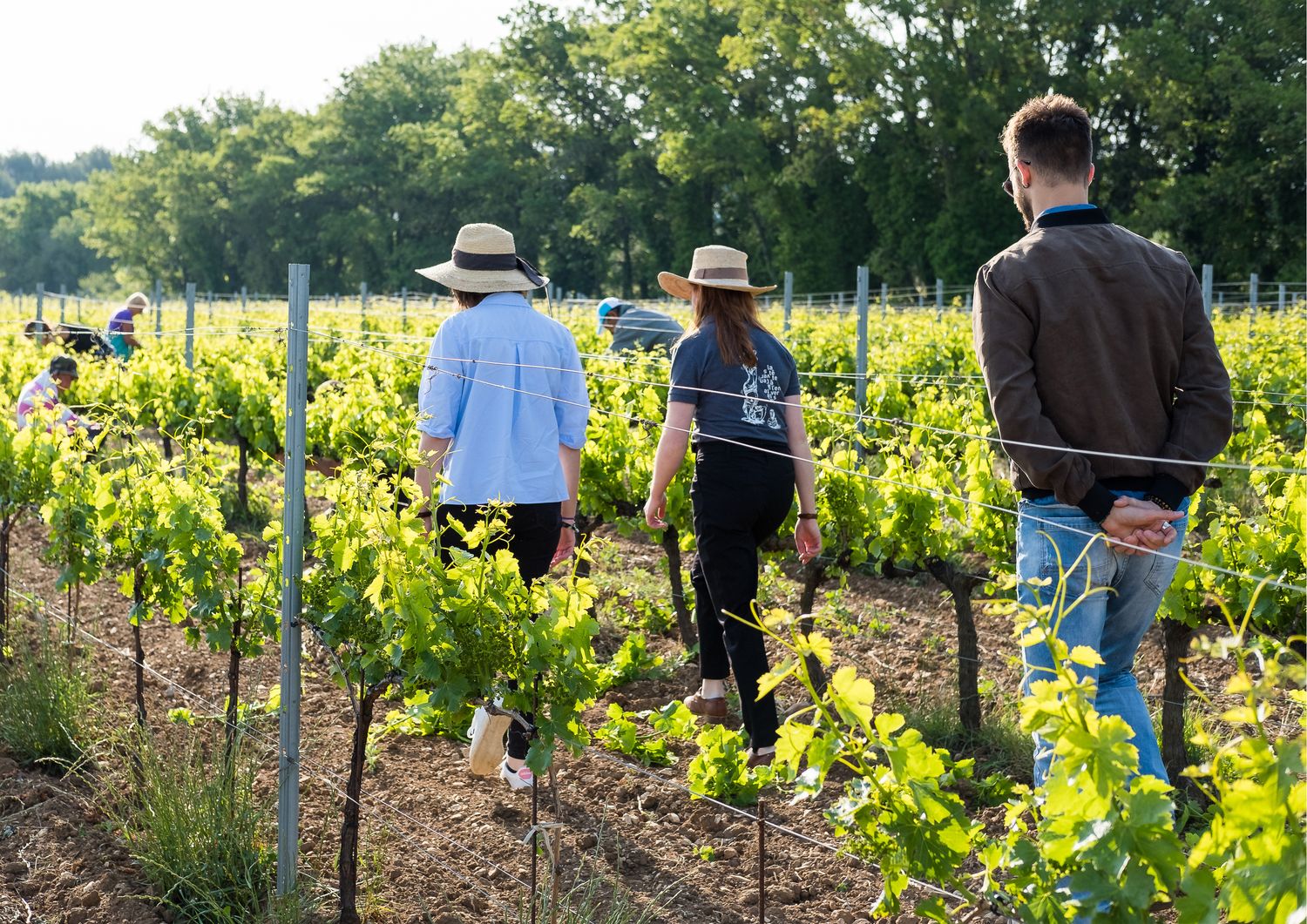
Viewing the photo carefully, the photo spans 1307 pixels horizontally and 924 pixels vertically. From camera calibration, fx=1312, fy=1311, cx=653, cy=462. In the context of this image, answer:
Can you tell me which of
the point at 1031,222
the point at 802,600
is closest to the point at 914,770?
the point at 1031,222

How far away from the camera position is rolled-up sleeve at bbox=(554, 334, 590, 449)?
4.07m

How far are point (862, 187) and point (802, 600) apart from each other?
3792cm

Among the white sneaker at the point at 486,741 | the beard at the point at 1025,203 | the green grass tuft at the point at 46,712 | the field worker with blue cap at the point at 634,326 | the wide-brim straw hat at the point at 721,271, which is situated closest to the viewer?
the beard at the point at 1025,203

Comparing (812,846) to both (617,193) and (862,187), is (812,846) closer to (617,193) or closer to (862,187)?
(862,187)

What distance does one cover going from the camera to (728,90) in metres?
44.6

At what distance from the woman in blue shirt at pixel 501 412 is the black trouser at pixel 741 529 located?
459mm

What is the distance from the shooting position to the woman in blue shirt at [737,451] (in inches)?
165

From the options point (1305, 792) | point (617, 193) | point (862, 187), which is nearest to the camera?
point (1305, 792)

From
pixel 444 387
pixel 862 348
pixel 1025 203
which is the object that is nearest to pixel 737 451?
pixel 444 387

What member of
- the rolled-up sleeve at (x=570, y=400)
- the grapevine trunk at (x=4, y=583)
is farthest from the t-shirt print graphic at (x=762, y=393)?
the grapevine trunk at (x=4, y=583)

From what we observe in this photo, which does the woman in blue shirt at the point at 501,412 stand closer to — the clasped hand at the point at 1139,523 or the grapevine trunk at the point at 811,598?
the grapevine trunk at the point at 811,598

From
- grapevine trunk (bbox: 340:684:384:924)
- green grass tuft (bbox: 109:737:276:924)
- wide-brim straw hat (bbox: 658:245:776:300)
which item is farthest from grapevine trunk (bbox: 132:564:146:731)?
wide-brim straw hat (bbox: 658:245:776:300)

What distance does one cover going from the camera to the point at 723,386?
166 inches

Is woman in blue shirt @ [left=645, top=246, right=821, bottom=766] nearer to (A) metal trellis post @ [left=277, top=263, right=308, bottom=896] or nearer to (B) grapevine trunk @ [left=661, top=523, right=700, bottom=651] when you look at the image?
(A) metal trellis post @ [left=277, top=263, right=308, bottom=896]
